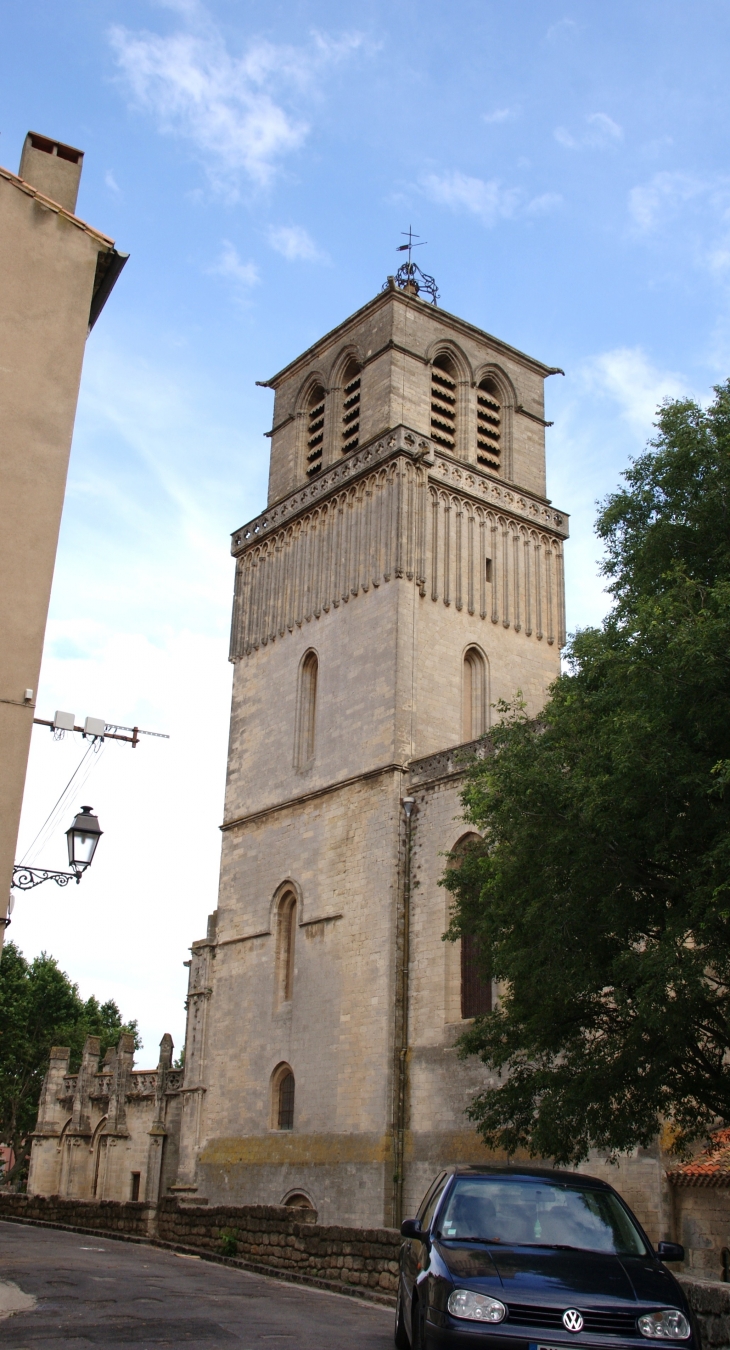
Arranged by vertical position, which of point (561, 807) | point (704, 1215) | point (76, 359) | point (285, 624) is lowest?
point (704, 1215)

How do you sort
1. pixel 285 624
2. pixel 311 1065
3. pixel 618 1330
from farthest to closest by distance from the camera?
1. pixel 285 624
2. pixel 311 1065
3. pixel 618 1330

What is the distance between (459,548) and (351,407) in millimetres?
5772

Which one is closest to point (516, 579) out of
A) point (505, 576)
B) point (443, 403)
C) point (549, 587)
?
point (505, 576)

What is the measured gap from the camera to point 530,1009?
1280cm

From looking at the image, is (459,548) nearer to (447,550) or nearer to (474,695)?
(447,550)

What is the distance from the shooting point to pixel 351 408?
101 ft

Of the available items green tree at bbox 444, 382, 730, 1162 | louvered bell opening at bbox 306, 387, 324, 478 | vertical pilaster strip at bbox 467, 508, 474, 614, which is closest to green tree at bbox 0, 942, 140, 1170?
louvered bell opening at bbox 306, 387, 324, 478

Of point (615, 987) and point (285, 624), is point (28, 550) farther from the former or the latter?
point (285, 624)

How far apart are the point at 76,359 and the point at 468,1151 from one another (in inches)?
571

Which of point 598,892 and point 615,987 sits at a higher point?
point 598,892

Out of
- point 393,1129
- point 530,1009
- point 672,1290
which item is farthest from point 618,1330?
point 393,1129

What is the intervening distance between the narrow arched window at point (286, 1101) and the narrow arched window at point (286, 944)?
61.5 inches

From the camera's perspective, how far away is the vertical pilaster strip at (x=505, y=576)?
27.9 m

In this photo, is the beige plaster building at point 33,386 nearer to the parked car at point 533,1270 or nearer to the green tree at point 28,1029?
the parked car at point 533,1270
